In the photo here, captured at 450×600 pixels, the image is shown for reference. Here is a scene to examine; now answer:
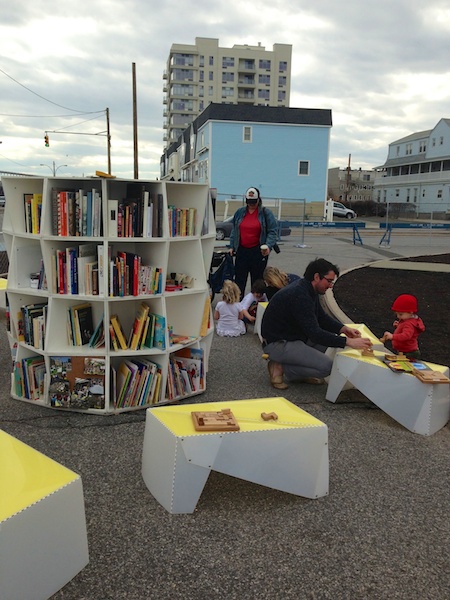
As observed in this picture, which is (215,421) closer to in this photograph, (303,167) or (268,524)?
(268,524)

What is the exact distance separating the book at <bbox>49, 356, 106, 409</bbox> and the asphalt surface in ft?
0.49

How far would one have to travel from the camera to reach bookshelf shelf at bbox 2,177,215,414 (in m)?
4.61

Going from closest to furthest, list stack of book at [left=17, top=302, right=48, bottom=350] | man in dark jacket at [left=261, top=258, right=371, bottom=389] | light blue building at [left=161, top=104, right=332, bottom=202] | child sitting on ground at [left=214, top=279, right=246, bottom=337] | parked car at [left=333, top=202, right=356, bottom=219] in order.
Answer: stack of book at [left=17, top=302, right=48, bottom=350] < man in dark jacket at [left=261, top=258, right=371, bottom=389] < child sitting on ground at [left=214, top=279, right=246, bottom=337] < light blue building at [left=161, top=104, right=332, bottom=202] < parked car at [left=333, top=202, right=356, bottom=219]

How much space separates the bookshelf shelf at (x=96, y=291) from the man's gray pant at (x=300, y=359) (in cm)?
80

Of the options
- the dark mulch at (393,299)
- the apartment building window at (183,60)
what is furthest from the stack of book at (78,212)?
the apartment building window at (183,60)

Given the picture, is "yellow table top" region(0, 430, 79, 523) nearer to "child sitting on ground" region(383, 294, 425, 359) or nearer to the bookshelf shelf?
the bookshelf shelf

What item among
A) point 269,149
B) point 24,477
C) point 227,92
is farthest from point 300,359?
point 227,92

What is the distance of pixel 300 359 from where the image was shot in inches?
213

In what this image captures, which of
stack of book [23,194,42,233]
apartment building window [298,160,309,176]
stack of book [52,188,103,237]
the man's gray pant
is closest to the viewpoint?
stack of book [52,188,103,237]

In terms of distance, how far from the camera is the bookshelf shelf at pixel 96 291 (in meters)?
4.61

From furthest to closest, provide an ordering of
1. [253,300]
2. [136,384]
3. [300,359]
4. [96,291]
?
[253,300] → [300,359] → [136,384] → [96,291]

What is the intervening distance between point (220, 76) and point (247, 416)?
89.4m

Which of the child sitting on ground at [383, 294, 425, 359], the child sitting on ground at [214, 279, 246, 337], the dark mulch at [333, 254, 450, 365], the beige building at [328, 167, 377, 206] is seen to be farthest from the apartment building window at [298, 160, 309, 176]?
the child sitting on ground at [383, 294, 425, 359]

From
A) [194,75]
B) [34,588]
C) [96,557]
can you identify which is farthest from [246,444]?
[194,75]
